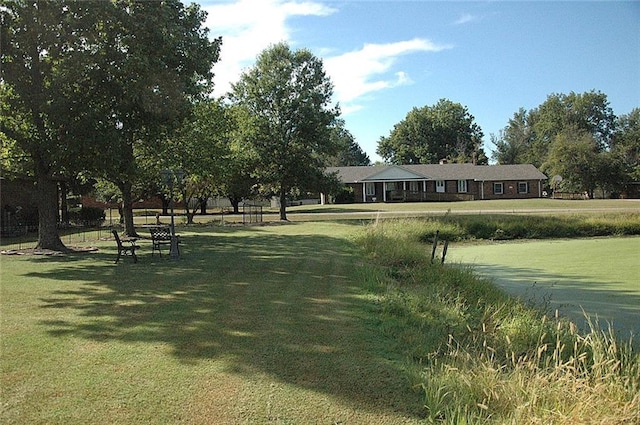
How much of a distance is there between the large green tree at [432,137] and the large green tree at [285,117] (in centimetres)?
5413

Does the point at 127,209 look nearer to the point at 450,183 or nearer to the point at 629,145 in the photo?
the point at 450,183

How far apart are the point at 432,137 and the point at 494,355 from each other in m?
88.5

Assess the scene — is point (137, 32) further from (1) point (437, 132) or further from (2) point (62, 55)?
(1) point (437, 132)

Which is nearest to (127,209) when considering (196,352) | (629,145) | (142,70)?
(142,70)

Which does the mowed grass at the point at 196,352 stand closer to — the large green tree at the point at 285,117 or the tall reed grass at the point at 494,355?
the tall reed grass at the point at 494,355

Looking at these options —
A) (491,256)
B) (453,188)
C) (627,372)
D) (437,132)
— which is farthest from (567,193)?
(627,372)

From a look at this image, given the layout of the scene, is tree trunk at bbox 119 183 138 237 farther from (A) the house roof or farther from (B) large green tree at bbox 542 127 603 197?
(B) large green tree at bbox 542 127 603 197

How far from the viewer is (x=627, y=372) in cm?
511

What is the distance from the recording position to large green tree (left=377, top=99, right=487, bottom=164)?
90688mm

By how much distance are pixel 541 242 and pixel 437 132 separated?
7091cm

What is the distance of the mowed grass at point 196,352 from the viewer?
15.8 feet

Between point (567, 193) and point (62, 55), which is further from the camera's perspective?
point (567, 193)

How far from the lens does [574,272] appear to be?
14.6m

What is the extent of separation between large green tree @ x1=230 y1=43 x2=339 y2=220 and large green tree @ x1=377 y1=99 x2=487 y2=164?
178 ft
